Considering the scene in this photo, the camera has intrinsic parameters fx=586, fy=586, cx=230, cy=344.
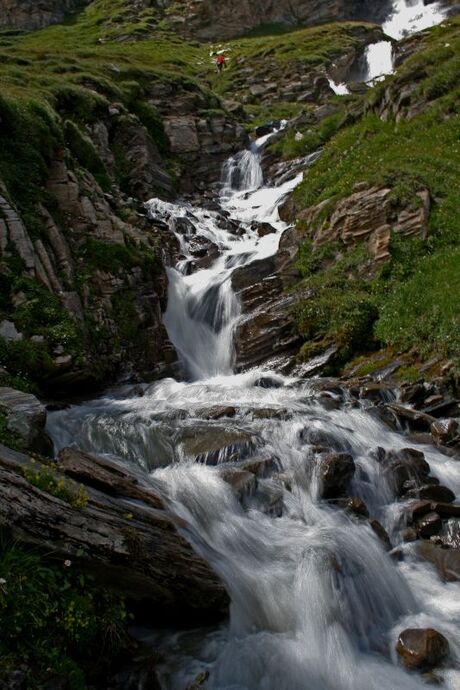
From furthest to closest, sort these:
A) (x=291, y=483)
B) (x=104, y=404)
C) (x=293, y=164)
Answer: (x=293, y=164) → (x=104, y=404) → (x=291, y=483)

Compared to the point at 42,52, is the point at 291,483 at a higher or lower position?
lower

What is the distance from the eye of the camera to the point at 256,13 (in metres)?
79.1

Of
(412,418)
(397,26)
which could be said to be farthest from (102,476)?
(397,26)

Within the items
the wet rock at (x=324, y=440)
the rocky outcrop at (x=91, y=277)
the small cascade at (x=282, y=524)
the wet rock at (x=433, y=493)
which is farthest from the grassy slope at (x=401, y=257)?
the rocky outcrop at (x=91, y=277)

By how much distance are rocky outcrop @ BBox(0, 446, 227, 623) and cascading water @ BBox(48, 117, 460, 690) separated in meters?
0.48

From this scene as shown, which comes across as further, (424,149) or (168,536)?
(424,149)

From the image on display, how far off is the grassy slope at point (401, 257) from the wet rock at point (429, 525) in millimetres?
5898

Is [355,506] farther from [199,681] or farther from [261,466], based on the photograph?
[199,681]

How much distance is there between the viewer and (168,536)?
7020mm

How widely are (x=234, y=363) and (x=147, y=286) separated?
4.00 metres

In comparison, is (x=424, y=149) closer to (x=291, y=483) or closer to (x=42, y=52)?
(x=291, y=483)

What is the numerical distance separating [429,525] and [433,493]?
0.95m

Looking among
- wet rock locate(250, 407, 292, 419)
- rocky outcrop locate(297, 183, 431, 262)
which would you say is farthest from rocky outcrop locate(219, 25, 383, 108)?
wet rock locate(250, 407, 292, 419)

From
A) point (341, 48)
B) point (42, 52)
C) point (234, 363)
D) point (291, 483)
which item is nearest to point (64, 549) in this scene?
point (291, 483)
